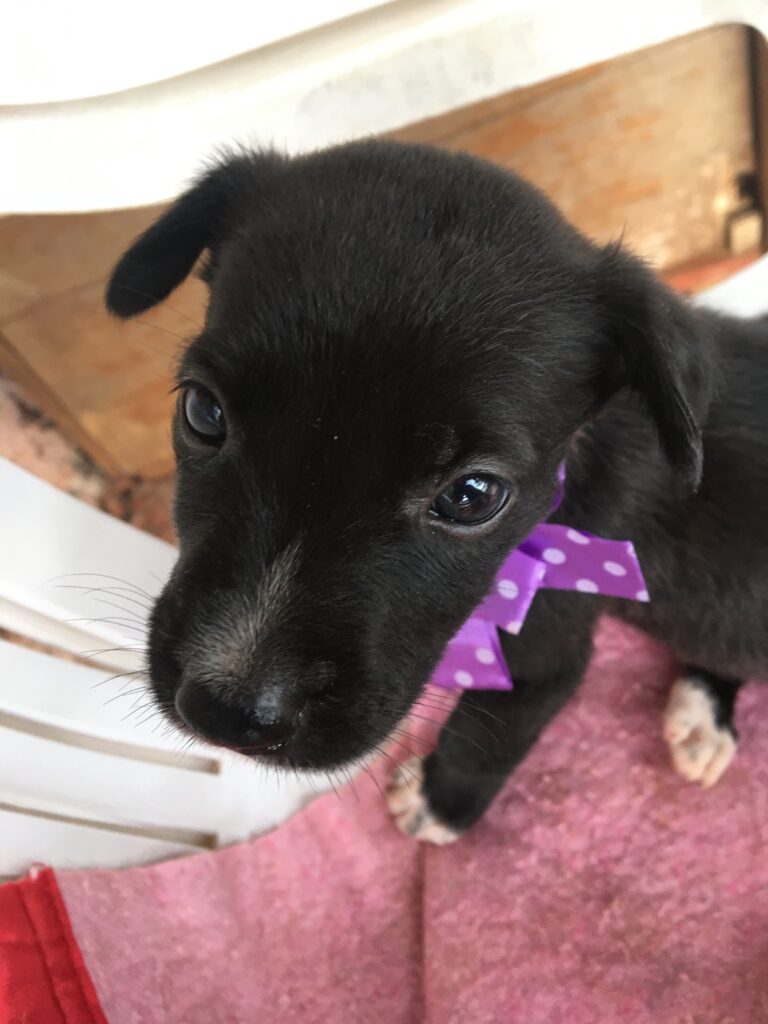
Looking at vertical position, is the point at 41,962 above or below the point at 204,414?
below

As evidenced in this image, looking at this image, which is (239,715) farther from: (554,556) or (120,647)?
(120,647)

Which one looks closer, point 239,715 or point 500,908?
point 239,715

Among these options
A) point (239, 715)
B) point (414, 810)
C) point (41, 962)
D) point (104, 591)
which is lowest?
point (414, 810)

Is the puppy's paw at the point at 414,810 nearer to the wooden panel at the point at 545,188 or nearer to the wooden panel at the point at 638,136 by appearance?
the wooden panel at the point at 545,188

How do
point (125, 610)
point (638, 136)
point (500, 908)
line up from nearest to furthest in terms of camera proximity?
point (125, 610)
point (500, 908)
point (638, 136)

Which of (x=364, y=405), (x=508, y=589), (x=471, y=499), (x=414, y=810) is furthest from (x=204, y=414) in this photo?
(x=414, y=810)

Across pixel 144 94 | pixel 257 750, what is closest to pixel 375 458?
pixel 257 750
